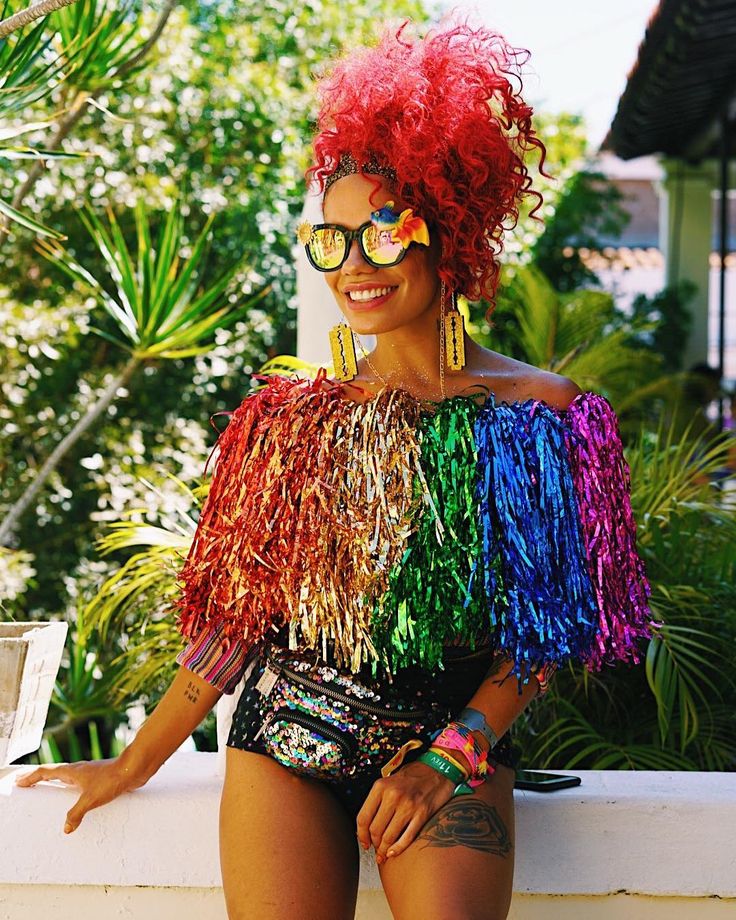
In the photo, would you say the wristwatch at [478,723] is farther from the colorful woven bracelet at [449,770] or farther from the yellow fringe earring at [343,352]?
the yellow fringe earring at [343,352]

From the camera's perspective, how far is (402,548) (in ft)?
6.88

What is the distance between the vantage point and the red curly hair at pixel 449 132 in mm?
2160

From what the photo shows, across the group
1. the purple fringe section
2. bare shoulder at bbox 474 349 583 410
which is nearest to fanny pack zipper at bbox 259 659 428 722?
the purple fringe section

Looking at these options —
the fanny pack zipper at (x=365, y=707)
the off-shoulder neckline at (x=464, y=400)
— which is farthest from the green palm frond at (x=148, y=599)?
the fanny pack zipper at (x=365, y=707)

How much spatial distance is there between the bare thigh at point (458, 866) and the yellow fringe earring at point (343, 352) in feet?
2.78

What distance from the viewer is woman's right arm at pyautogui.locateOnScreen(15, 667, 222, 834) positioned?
224 centimetres

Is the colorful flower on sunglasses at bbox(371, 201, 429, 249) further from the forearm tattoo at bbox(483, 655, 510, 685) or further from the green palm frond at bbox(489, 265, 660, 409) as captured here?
the green palm frond at bbox(489, 265, 660, 409)

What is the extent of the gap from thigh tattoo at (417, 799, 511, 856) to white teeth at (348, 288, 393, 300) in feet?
3.08

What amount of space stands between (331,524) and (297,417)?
22cm

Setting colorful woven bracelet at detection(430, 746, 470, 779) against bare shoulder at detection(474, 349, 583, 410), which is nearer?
colorful woven bracelet at detection(430, 746, 470, 779)

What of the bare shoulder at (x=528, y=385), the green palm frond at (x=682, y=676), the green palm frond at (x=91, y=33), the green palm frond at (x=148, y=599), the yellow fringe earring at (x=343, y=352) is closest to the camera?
the bare shoulder at (x=528, y=385)

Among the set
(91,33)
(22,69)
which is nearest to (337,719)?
(22,69)

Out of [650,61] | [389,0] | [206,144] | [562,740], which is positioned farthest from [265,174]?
[562,740]

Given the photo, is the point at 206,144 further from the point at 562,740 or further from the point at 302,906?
the point at 302,906
